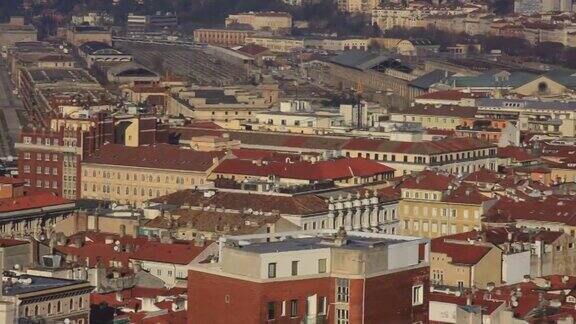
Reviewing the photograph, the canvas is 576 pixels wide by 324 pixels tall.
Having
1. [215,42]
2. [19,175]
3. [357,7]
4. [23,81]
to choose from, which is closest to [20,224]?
[19,175]

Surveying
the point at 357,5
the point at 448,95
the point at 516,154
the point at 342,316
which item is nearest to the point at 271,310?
the point at 342,316

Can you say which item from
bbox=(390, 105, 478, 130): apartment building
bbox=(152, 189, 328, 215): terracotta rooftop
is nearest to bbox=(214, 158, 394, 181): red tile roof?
bbox=(152, 189, 328, 215): terracotta rooftop

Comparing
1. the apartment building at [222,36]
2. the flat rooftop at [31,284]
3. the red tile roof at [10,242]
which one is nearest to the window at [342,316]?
the flat rooftop at [31,284]

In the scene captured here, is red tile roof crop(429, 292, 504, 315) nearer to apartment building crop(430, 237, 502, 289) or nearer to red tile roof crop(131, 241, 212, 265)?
apartment building crop(430, 237, 502, 289)

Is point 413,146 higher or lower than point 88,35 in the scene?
higher

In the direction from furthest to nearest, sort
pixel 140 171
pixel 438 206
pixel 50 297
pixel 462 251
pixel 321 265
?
1. pixel 140 171
2. pixel 438 206
3. pixel 462 251
4. pixel 50 297
5. pixel 321 265

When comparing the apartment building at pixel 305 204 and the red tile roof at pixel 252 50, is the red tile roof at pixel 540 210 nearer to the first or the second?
the apartment building at pixel 305 204

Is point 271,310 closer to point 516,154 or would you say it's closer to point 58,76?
point 516,154

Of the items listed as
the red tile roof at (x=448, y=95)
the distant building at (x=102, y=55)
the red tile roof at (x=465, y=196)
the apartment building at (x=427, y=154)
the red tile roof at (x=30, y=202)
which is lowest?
the distant building at (x=102, y=55)

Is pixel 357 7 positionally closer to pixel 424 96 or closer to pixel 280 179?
pixel 424 96
